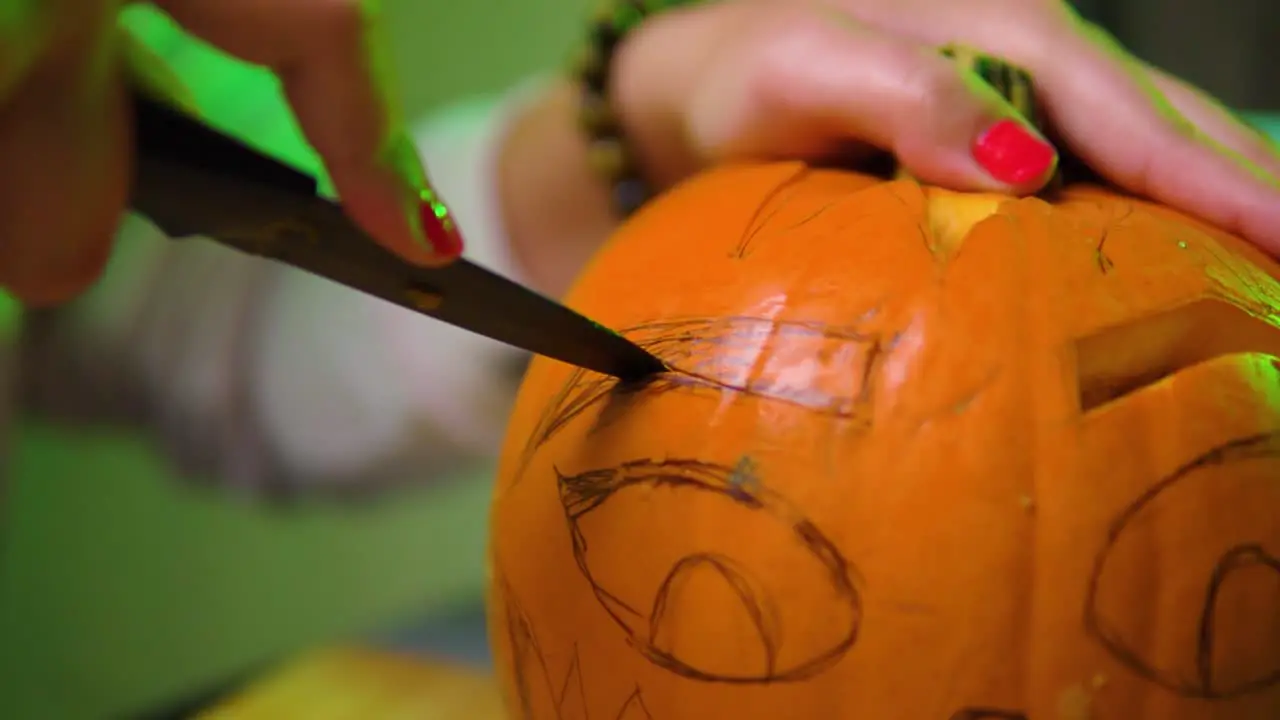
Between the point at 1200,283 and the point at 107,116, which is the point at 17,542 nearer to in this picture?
the point at 107,116

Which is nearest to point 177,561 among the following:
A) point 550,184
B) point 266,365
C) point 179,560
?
point 179,560

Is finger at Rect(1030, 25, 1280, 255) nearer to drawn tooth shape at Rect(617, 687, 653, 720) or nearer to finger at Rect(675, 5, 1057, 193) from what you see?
finger at Rect(675, 5, 1057, 193)

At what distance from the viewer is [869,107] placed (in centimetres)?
Answer: 46

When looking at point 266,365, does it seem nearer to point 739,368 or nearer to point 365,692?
point 365,692

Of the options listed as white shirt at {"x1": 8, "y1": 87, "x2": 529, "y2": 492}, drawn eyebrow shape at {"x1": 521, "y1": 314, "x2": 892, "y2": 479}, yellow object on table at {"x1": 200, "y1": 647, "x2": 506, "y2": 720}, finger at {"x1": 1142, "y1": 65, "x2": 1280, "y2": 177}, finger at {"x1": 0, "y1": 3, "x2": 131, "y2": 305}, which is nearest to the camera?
finger at {"x1": 0, "y1": 3, "x2": 131, "y2": 305}

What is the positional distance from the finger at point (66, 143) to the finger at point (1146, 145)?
1.33 feet

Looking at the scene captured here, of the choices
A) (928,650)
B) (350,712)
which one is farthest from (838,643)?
(350,712)

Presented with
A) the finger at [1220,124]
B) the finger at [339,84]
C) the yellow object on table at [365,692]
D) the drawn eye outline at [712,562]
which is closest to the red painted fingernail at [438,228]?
the finger at [339,84]

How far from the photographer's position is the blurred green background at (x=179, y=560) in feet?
4.53

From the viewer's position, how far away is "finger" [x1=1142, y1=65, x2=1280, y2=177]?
0.50m

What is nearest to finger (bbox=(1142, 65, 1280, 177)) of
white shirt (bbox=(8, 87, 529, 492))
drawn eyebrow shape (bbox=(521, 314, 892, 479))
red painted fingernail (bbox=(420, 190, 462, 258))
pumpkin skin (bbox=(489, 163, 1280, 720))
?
pumpkin skin (bbox=(489, 163, 1280, 720))

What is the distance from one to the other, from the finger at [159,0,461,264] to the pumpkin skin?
131 mm

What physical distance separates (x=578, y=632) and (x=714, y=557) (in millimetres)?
74

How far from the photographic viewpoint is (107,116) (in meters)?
0.28
